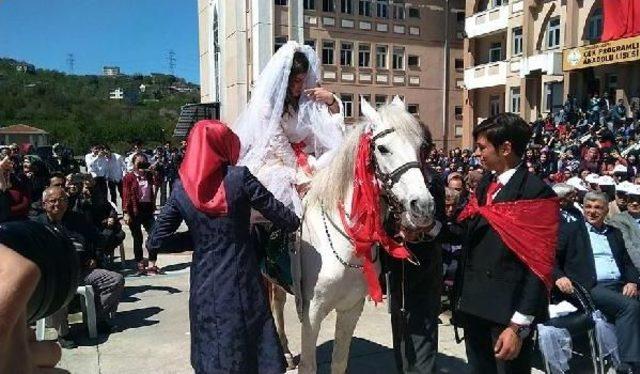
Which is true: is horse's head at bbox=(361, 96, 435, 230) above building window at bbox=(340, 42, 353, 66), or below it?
below

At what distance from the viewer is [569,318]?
4.17m

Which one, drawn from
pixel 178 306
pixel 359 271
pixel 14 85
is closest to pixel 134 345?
pixel 178 306

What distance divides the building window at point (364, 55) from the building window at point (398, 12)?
3.36 metres

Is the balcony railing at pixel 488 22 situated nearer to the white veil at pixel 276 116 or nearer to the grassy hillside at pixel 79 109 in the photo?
the white veil at pixel 276 116

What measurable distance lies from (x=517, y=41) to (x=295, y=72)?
101ft

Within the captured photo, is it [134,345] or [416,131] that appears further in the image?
[134,345]

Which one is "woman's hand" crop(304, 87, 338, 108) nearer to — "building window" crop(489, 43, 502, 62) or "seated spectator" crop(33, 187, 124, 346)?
"seated spectator" crop(33, 187, 124, 346)

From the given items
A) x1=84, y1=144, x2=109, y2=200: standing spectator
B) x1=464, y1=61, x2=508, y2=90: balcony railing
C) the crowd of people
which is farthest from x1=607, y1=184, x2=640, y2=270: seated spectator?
x1=464, y1=61, x2=508, y2=90: balcony railing

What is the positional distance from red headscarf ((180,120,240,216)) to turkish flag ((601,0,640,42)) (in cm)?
2372

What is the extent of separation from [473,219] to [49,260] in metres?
2.21

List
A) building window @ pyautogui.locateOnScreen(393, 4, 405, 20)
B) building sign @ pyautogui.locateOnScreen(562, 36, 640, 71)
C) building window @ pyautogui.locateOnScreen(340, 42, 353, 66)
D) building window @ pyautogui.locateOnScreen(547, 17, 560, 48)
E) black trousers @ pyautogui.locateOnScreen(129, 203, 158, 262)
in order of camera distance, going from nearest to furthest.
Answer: black trousers @ pyautogui.locateOnScreen(129, 203, 158, 262) → building sign @ pyautogui.locateOnScreen(562, 36, 640, 71) → building window @ pyautogui.locateOnScreen(547, 17, 560, 48) → building window @ pyautogui.locateOnScreen(340, 42, 353, 66) → building window @ pyautogui.locateOnScreen(393, 4, 405, 20)

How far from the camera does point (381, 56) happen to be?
38.0m

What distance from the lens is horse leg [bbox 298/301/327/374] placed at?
10.8 ft

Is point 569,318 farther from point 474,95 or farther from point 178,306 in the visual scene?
point 474,95
